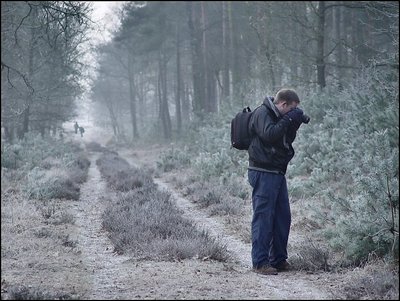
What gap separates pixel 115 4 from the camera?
43844 millimetres

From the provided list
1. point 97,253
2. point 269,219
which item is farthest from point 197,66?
point 269,219

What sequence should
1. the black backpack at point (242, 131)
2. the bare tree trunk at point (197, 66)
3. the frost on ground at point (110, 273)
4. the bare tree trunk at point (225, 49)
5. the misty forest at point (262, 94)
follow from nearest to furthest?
the frost on ground at point (110, 273)
the black backpack at point (242, 131)
the misty forest at point (262, 94)
the bare tree trunk at point (225, 49)
the bare tree trunk at point (197, 66)

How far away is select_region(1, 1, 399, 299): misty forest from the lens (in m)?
6.66

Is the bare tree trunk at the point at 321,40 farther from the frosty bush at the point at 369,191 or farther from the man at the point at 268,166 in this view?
the man at the point at 268,166

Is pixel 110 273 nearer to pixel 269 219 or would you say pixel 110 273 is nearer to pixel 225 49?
pixel 269 219

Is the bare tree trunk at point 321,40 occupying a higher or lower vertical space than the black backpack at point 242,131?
higher

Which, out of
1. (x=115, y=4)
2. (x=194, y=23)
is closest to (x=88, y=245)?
(x=194, y=23)

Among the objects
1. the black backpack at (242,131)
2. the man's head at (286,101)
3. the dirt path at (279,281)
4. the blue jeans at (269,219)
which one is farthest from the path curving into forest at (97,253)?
the man's head at (286,101)

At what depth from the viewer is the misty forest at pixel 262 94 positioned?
6.66 meters

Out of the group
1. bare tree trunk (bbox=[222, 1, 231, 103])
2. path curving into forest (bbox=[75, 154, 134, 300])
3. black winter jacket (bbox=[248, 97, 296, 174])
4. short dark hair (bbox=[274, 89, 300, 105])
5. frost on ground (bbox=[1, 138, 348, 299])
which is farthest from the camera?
bare tree trunk (bbox=[222, 1, 231, 103])

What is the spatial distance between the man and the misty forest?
34.1 inches

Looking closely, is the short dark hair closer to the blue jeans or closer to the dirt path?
the blue jeans

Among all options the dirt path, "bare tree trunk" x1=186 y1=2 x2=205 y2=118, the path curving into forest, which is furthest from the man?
"bare tree trunk" x1=186 y1=2 x2=205 y2=118

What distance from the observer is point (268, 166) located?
20.4ft
